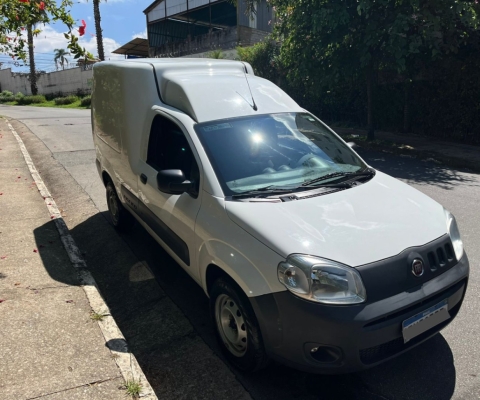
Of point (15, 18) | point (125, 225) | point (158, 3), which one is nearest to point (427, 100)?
point (125, 225)

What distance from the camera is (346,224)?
9.18 ft

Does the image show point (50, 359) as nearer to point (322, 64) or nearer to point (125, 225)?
point (125, 225)

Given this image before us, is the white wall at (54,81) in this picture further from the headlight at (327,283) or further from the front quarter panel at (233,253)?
the headlight at (327,283)

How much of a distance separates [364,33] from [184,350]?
10.5 m

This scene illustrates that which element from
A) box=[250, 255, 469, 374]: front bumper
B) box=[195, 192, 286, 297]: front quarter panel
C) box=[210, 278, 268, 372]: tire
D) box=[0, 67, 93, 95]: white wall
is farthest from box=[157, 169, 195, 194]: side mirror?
box=[0, 67, 93, 95]: white wall

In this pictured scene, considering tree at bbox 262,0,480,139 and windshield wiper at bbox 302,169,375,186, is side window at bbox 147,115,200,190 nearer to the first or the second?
windshield wiper at bbox 302,169,375,186

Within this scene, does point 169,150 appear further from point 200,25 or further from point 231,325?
point 200,25

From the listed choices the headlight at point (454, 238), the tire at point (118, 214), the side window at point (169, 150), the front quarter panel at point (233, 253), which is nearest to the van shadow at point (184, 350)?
the tire at point (118, 214)

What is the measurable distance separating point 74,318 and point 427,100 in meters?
12.4

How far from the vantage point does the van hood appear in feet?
8.50

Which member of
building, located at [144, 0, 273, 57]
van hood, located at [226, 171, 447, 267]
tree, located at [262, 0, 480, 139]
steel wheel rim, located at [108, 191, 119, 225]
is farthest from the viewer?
building, located at [144, 0, 273, 57]

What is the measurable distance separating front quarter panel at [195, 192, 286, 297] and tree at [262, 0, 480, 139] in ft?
28.6

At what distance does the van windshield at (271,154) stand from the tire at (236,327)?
0.72 m

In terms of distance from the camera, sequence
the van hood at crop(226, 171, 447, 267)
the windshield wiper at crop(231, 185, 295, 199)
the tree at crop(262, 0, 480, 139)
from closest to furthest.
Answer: the van hood at crop(226, 171, 447, 267), the windshield wiper at crop(231, 185, 295, 199), the tree at crop(262, 0, 480, 139)
